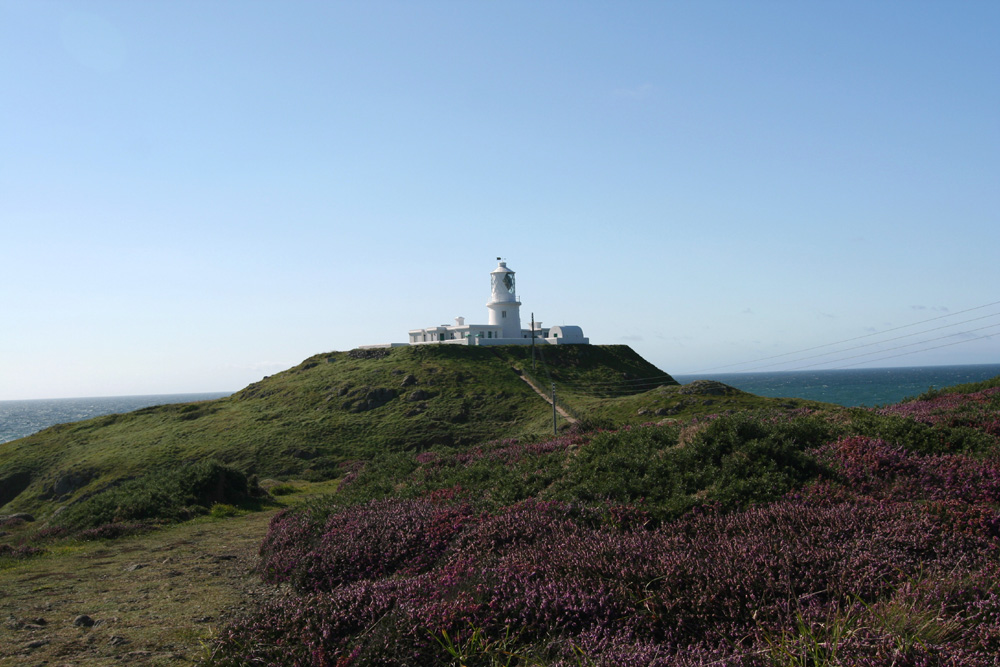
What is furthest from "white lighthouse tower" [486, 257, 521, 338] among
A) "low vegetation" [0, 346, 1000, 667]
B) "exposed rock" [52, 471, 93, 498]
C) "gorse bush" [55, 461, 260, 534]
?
"low vegetation" [0, 346, 1000, 667]

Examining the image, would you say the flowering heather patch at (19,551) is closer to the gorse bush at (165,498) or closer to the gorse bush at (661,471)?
the gorse bush at (165,498)

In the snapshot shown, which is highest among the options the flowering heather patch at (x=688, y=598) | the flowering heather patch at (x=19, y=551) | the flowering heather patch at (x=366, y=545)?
the flowering heather patch at (x=688, y=598)

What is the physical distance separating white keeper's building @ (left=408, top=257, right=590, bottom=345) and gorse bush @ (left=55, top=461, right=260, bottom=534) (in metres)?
60.8

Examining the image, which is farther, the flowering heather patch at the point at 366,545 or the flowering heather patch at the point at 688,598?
the flowering heather patch at the point at 366,545

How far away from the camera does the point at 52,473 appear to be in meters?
52.8

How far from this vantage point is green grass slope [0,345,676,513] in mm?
50906

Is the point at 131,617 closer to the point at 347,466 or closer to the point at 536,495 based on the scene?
the point at 536,495

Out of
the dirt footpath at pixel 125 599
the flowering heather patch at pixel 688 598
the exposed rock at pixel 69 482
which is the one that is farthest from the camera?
the exposed rock at pixel 69 482

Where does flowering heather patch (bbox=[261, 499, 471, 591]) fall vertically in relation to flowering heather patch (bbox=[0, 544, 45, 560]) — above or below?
above

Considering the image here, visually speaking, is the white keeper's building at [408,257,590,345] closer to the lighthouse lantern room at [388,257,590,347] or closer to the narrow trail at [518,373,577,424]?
the lighthouse lantern room at [388,257,590,347]

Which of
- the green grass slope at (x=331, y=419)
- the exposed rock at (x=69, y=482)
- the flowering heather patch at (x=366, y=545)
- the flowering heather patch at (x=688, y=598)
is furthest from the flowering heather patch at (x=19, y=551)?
the exposed rock at (x=69, y=482)

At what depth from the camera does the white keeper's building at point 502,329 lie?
86.9 meters

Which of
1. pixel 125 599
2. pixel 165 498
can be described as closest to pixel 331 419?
pixel 165 498

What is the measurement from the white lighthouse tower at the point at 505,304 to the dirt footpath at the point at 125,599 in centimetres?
7321
